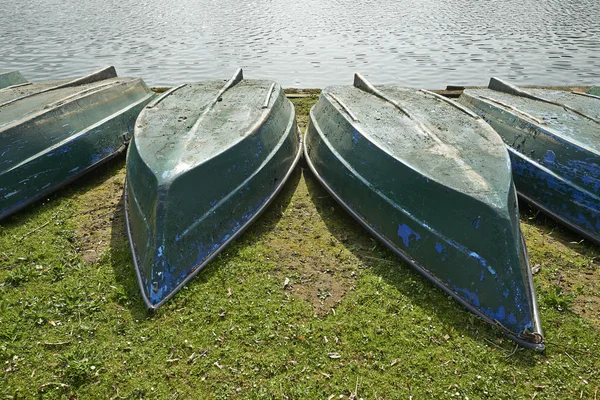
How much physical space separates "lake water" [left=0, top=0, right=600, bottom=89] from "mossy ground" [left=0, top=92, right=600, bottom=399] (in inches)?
349

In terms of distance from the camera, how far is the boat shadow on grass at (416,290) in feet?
11.0

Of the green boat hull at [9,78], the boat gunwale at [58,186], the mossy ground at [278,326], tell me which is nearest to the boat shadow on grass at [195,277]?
the mossy ground at [278,326]

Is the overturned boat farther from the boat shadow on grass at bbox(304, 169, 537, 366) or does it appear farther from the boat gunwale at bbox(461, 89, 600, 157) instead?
the boat gunwale at bbox(461, 89, 600, 157)

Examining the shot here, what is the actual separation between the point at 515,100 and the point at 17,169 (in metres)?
6.23

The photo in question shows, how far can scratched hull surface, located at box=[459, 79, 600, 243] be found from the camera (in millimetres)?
4520

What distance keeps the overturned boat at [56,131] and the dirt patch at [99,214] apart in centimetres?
28

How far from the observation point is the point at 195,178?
4156 mm

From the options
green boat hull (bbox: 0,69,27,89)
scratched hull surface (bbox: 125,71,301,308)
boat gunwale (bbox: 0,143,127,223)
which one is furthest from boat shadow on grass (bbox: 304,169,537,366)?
green boat hull (bbox: 0,69,27,89)

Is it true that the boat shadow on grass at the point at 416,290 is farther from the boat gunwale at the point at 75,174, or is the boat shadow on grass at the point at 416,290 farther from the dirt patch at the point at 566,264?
the boat gunwale at the point at 75,174

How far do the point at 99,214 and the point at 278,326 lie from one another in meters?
2.70

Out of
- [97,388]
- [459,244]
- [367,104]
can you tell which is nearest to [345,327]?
[459,244]

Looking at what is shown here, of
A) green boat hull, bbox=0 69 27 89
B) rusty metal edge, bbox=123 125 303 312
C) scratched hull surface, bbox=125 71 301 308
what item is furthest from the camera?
green boat hull, bbox=0 69 27 89

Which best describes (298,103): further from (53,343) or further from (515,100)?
(53,343)

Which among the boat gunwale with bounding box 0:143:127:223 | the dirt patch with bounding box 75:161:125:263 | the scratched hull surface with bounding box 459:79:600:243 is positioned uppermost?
the scratched hull surface with bounding box 459:79:600:243
